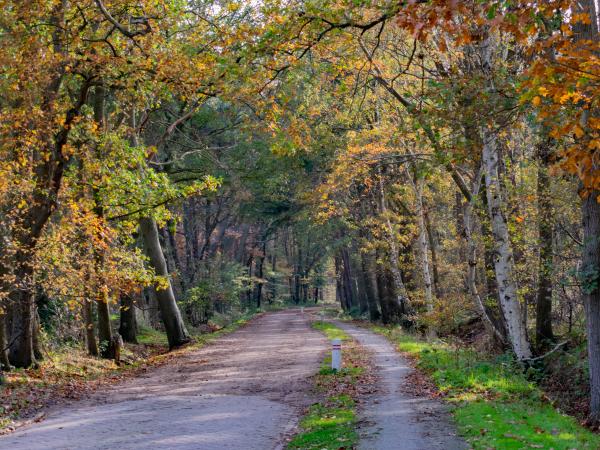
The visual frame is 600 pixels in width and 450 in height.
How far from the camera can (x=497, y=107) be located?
33.7 ft

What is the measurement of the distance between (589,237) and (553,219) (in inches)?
273

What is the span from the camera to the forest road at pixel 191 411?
9.12 metres

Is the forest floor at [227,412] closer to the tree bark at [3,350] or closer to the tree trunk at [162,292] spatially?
the tree bark at [3,350]

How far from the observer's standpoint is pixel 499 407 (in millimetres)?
10352

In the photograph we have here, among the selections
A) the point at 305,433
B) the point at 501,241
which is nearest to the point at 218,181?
the point at 501,241

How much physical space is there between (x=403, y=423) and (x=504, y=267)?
22.8 ft

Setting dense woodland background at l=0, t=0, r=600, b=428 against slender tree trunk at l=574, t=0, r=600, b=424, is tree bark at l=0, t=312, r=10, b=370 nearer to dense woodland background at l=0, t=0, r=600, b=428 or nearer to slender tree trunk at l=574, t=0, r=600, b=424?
dense woodland background at l=0, t=0, r=600, b=428

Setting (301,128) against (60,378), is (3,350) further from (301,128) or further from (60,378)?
(301,128)

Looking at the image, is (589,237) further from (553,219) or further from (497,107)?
(553,219)

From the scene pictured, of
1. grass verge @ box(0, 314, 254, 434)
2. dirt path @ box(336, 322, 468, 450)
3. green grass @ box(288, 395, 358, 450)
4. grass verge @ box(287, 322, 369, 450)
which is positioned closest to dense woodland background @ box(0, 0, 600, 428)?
grass verge @ box(0, 314, 254, 434)

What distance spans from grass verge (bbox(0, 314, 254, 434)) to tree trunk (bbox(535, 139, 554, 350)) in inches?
460

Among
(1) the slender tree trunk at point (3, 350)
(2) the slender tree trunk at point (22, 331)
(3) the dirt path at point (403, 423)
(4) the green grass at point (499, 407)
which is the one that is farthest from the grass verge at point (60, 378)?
(4) the green grass at point (499, 407)

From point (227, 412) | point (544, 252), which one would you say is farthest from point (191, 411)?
point (544, 252)

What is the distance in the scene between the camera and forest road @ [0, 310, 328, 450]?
29.9ft
